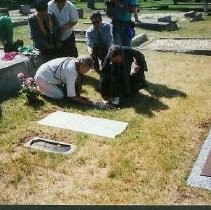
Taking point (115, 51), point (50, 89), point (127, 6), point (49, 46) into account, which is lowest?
point (50, 89)

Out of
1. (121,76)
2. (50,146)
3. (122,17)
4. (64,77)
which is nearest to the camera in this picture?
(50,146)

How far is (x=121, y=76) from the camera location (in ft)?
25.1

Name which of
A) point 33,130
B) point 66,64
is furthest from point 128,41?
point 33,130

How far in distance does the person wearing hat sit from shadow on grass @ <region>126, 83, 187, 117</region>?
7.44 feet

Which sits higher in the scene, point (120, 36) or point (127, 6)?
point (127, 6)

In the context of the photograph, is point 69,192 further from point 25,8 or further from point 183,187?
point 25,8

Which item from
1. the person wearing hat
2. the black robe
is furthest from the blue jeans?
the black robe

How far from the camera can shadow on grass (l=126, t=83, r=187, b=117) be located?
285 inches

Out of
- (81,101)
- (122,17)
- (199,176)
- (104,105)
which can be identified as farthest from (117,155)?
(122,17)

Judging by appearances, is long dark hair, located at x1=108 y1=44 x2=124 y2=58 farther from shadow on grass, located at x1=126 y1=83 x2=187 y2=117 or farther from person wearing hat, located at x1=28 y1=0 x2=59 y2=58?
person wearing hat, located at x1=28 y1=0 x2=59 y2=58

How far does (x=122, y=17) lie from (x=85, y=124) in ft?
11.2

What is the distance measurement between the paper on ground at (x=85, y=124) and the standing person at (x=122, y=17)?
9.68 feet

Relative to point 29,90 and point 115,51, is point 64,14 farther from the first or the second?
point 29,90

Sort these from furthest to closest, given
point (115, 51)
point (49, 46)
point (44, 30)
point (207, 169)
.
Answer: point (49, 46)
point (44, 30)
point (115, 51)
point (207, 169)
